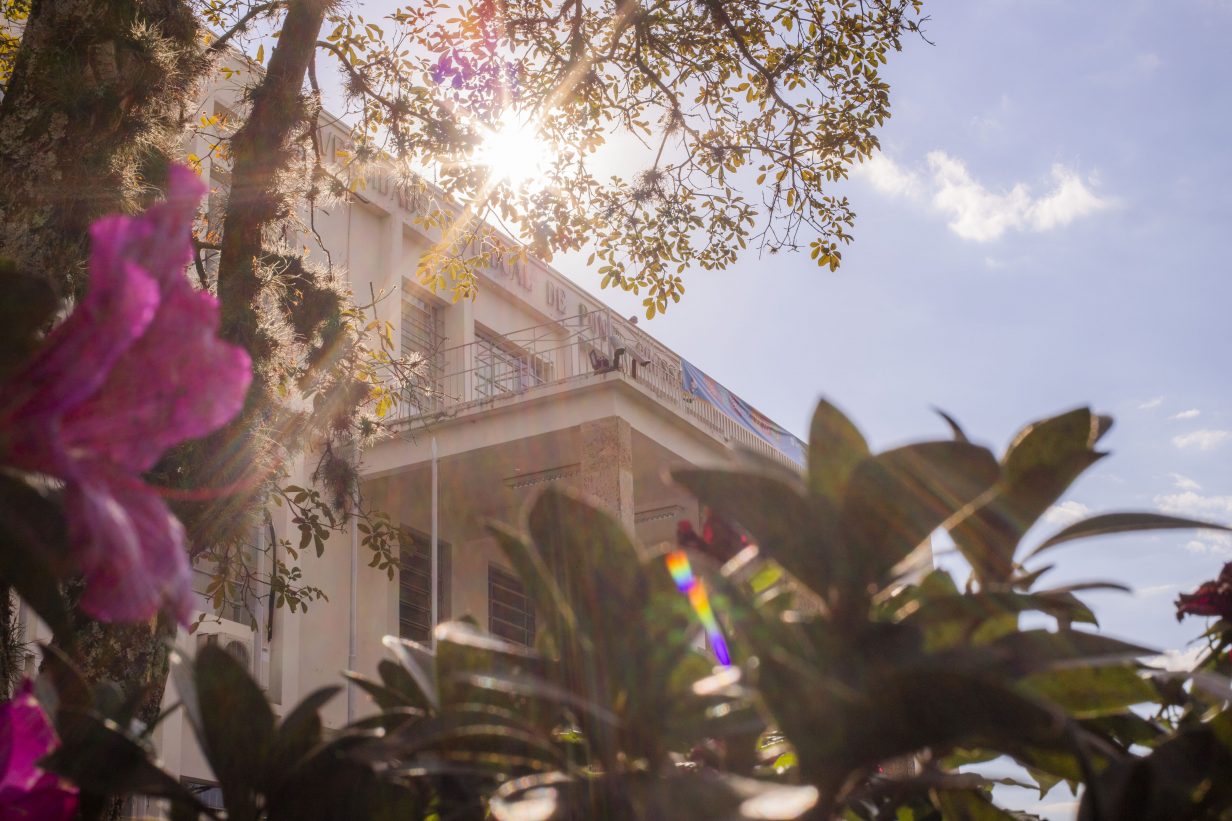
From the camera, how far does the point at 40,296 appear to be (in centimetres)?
32

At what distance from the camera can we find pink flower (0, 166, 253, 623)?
1.00 ft

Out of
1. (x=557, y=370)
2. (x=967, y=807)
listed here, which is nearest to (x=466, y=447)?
(x=557, y=370)

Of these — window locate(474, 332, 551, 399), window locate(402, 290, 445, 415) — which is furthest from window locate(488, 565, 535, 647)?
window locate(402, 290, 445, 415)

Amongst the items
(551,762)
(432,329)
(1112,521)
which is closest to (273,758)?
(551,762)

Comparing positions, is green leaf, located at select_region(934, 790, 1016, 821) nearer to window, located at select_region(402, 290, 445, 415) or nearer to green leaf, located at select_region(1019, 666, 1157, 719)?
green leaf, located at select_region(1019, 666, 1157, 719)

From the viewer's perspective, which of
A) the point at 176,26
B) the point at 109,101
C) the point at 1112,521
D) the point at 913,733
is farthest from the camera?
the point at 176,26

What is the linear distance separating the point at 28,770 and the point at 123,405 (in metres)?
→ 0.16

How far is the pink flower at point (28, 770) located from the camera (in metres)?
0.38

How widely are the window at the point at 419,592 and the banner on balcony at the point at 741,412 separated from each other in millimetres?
3586

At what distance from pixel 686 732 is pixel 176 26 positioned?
375 centimetres

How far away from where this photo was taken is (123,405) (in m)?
0.33

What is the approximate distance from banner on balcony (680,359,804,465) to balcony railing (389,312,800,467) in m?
0.19

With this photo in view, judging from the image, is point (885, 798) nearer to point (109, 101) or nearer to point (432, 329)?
point (109, 101)

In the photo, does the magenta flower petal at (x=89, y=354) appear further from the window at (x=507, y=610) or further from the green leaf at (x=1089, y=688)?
the window at (x=507, y=610)
